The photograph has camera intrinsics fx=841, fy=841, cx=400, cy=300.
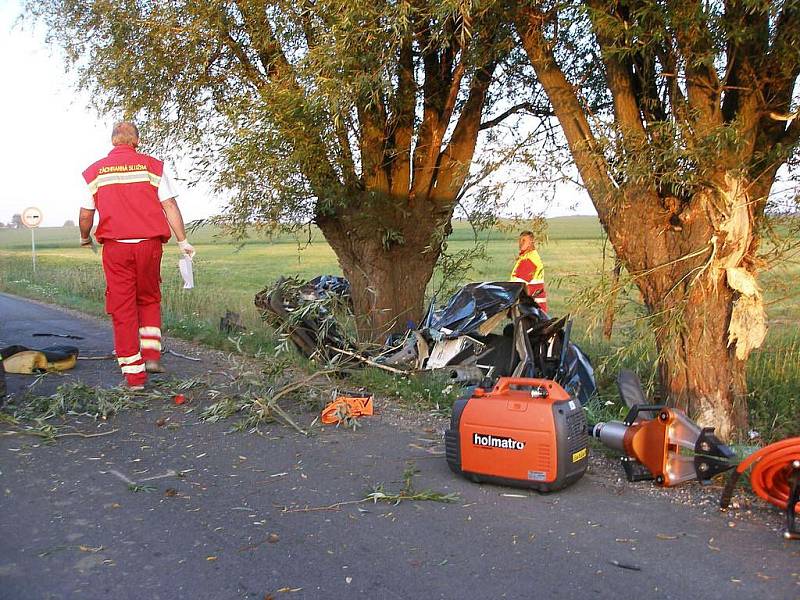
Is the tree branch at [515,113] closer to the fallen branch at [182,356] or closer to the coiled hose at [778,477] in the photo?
the fallen branch at [182,356]

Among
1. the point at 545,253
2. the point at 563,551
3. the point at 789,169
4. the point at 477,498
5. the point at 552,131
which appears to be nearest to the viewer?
the point at 563,551

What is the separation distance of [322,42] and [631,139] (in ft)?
9.50

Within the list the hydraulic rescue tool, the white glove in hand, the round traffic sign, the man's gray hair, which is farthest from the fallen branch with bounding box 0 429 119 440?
the round traffic sign

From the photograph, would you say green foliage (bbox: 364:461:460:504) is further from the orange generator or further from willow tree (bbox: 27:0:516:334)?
willow tree (bbox: 27:0:516:334)

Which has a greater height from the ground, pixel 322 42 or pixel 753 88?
pixel 322 42

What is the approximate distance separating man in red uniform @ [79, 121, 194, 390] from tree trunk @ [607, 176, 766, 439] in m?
4.04

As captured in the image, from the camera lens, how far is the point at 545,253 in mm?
38969

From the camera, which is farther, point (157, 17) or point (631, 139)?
point (157, 17)

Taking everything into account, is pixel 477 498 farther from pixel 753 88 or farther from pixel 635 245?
pixel 753 88

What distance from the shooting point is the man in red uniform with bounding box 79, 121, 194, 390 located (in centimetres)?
732

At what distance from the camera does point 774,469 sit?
412 cm

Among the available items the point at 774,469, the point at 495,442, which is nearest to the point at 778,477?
the point at 774,469

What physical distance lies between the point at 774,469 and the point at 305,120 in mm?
5863

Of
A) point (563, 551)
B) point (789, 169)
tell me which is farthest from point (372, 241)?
point (563, 551)
